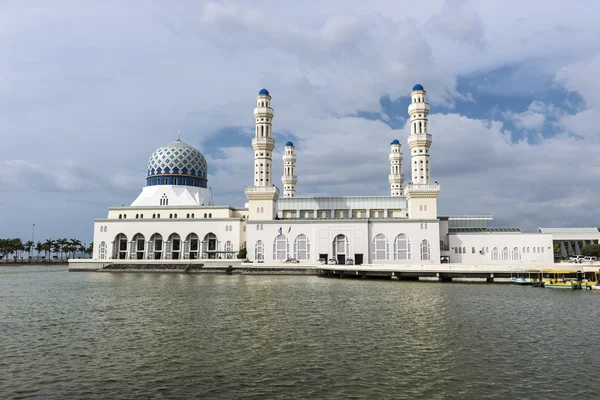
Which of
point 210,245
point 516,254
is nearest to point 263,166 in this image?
point 210,245

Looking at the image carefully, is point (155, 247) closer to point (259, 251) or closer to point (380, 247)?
point (259, 251)

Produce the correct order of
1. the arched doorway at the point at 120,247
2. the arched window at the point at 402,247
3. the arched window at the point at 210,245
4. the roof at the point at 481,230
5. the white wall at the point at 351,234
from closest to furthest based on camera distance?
the white wall at the point at 351,234
the arched window at the point at 402,247
the roof at the point at 481,230
the arched window at the point at 210,245
the arched doorway at the point at 120,247

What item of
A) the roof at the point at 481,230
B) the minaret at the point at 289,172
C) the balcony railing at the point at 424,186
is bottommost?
the roof at the point at 481,230

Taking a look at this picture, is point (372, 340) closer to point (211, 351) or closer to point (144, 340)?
point (211, 351)

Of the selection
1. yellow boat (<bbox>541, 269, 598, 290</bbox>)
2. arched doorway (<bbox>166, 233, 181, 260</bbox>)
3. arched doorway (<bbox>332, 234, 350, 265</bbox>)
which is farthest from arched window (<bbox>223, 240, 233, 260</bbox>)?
yellow boat (<bbox>541, 269, 598, 290</bbox>)

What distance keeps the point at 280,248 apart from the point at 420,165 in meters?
25.6

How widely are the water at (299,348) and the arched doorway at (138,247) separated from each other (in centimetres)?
4723

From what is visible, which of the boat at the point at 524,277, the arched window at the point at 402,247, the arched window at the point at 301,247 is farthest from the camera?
the arched window at the point at 301,247

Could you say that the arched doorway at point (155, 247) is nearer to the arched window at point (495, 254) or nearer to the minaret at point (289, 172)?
the minaret at point (289, 172)

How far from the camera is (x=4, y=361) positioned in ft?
57.3

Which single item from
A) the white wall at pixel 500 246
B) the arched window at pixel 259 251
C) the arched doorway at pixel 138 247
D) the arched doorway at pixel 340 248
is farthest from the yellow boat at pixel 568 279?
the arched doorway at pixel 138 247

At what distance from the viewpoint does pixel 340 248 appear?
244 ft

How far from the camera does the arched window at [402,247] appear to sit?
72.6m

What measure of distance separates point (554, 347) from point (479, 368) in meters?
5.34
